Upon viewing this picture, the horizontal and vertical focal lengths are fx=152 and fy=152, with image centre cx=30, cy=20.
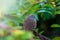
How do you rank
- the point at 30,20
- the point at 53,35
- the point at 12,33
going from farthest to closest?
the point at 53,35
the point at 30,20
the point at 12,33

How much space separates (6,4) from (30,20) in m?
0.20

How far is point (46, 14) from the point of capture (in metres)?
0.69

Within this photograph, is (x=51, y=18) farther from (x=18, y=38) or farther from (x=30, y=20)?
(x=18, y=38)

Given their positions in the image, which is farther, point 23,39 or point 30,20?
point 30,20

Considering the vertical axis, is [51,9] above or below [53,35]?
above

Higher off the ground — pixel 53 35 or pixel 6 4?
pixel 6 4

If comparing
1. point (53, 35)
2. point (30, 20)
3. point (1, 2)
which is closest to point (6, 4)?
point (1, 2)

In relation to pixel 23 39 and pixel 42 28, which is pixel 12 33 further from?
pixel 42 28

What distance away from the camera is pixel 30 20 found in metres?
0.46

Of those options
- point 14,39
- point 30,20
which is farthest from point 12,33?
point 30,20

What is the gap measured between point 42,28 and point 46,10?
0.29ft

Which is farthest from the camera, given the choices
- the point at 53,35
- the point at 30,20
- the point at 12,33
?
the point at 53,35

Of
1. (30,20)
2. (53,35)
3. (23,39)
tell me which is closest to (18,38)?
(23,39)

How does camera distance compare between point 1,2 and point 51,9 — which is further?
point 51,9
